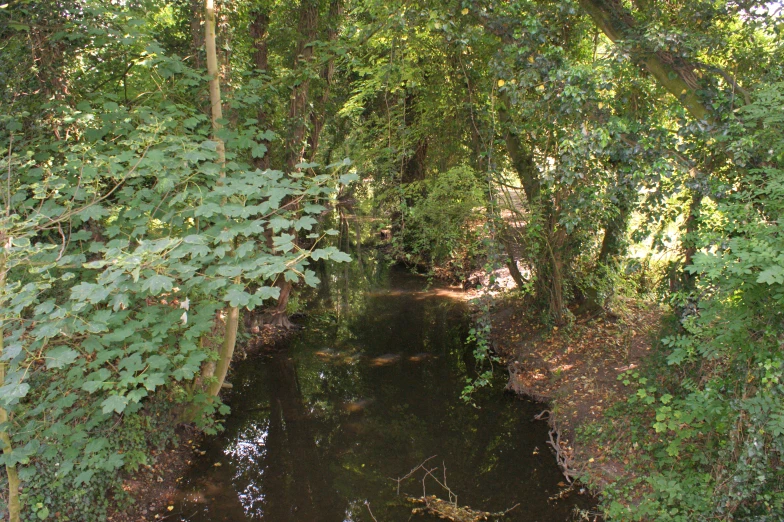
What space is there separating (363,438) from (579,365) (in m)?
3.42

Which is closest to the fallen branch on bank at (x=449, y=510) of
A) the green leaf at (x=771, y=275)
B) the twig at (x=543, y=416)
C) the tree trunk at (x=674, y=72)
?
the twig at (x=543, y=416)

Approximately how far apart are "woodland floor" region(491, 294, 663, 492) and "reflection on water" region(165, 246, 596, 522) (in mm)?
335

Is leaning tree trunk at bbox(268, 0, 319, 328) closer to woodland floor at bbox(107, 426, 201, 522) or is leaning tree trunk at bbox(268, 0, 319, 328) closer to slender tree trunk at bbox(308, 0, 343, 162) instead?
slender tree trunk at bbox(308, 0, 343, 162)

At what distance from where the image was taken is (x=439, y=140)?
1027 centimetres

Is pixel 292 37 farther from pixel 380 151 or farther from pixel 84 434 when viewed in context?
pixel 84 434

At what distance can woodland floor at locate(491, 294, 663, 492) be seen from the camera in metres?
6.25

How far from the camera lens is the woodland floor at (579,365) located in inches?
246

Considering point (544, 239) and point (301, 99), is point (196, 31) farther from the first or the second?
→ point (544, 239)

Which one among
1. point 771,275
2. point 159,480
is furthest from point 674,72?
point 159,480

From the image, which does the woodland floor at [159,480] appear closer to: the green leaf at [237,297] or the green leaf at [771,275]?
the green leaf at [237,297]

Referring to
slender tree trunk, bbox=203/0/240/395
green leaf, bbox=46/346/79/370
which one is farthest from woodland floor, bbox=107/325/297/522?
green leaf, bbox=46/346/79/370

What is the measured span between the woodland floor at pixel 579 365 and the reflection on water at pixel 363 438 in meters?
0.34

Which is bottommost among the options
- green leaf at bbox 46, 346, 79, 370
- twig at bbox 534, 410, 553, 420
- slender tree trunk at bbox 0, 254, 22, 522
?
slender tree trunk at bbox 0, 254, 22, 522

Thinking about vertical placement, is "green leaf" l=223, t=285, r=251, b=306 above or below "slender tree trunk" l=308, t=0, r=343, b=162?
below
